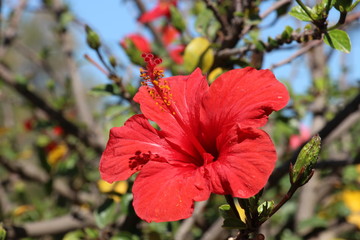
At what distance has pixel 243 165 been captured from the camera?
2.76ft

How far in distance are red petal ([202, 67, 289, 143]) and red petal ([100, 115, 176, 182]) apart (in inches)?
5.6

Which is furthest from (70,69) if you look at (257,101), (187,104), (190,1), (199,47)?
(257,101)

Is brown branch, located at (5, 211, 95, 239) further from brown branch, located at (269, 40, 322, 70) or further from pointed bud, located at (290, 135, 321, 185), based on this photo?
pointed bud, located at (290, 135, 321, 185)

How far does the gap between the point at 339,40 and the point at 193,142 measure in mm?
415

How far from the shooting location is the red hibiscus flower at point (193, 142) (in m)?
0.84

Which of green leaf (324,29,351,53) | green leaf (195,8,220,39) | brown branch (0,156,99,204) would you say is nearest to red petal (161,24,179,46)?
brown branch (0,156,99,204)

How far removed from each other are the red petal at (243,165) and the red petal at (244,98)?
0.15 ft

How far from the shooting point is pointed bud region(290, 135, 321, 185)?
0.84 metres

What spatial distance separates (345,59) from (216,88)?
9.68ft

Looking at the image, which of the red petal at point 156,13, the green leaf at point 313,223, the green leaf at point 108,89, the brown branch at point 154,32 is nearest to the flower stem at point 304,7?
the green leaf at point 108,89

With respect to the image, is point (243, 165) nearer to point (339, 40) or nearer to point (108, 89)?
point (339, 40)

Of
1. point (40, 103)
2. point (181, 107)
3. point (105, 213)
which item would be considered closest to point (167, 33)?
point (40, 103)

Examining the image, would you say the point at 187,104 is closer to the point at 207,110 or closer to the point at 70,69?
the point at 207,110

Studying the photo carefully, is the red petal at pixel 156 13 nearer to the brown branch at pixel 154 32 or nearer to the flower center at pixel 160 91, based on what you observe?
the brown branch at pixel 154 32
